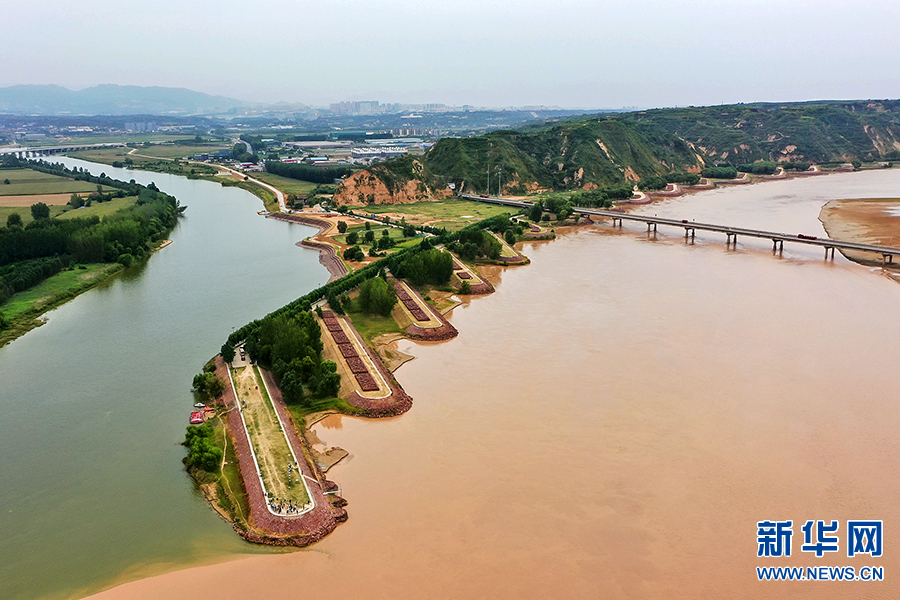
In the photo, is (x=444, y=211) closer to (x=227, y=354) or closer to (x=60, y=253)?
(x=60, y=253)

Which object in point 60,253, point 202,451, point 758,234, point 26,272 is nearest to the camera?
point 202,451

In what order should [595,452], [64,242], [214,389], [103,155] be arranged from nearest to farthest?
[595,452], [214,389], [64,242], [103,155]

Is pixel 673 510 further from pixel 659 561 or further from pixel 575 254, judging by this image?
pixel 575 254

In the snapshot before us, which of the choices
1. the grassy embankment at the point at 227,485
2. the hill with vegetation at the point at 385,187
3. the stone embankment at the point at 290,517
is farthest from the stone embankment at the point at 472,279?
the hill with vegetation at the point at 385,187

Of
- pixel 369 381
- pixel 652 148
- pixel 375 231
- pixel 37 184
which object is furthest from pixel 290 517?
pixel 652 148

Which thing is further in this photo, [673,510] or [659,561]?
[673,510]

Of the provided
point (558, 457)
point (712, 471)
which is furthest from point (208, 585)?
point (712, 471)
